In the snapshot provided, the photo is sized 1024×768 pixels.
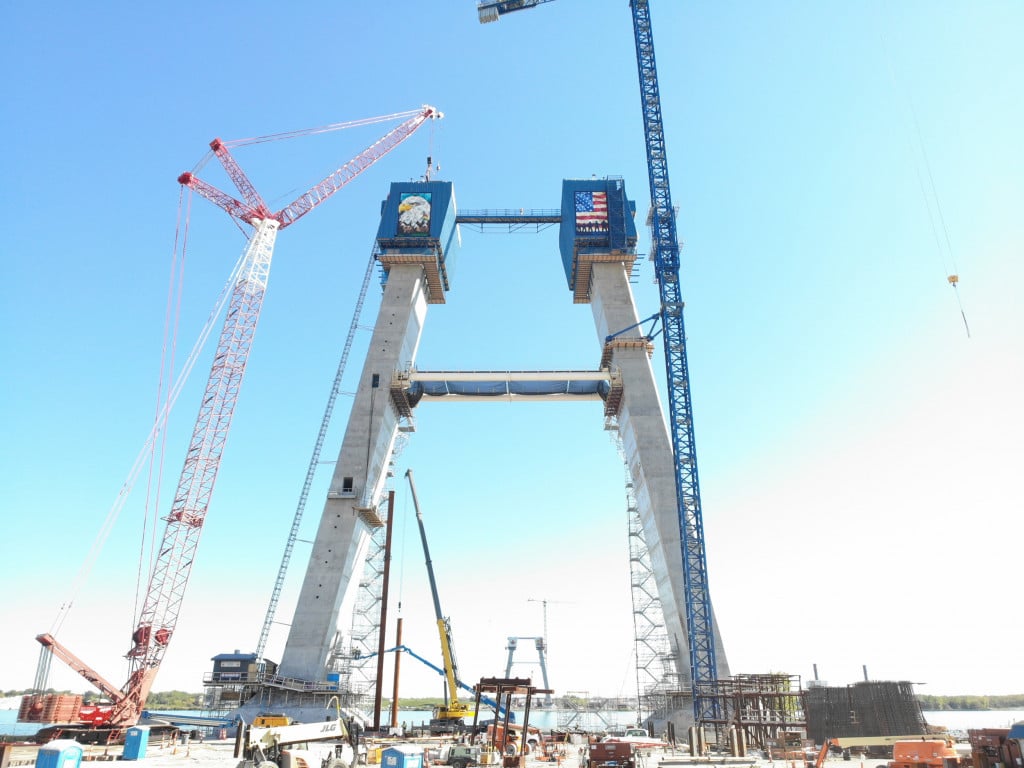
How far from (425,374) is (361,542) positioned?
17.5 metres

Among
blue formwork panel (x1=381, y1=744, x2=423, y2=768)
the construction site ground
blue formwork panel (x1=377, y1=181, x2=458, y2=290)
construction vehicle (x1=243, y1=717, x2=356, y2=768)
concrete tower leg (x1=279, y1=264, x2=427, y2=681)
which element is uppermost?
blue formwork panel (x1=377, y1=181, x2=458, y2=290)

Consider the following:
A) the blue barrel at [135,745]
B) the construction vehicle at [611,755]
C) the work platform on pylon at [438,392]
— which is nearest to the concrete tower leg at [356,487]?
the work platform on pylon at [438,392]

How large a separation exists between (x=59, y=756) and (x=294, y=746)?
6967 mm

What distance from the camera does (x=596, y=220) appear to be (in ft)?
249

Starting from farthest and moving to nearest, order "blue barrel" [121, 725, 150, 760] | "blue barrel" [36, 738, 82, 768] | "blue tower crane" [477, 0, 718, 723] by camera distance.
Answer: "blue tower crane" [477, 0, 718, 723], "blue barrel" [121, 725, 150, 760], "blue barrel" [36, 738, 82, 768]

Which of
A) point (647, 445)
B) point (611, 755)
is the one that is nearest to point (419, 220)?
point (647, 445)

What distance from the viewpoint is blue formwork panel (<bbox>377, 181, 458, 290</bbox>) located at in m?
74.2

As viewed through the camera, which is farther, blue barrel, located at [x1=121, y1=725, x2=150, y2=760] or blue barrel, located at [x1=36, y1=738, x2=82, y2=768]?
blue barrel, located at [x1=121, y1=725, x2=150, y2=760]

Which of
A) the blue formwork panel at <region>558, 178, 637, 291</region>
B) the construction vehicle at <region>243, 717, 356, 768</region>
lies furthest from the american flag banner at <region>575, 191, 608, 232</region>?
the construction vehicle at <region>243, 717, 356, 768</region>

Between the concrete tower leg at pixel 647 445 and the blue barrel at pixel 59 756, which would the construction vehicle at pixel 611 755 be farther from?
the concrete tower leg at pixel 647 445

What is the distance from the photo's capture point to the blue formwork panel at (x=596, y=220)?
74.5 meters

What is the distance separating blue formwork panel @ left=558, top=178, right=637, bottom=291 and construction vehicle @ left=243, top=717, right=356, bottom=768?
59096 mm

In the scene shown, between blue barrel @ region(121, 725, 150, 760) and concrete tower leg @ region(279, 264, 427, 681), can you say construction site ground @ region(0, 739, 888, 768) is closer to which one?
blue barrel @ region(121, 725, 150, 760)

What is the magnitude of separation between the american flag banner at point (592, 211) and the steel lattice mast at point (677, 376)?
9.19 meters
